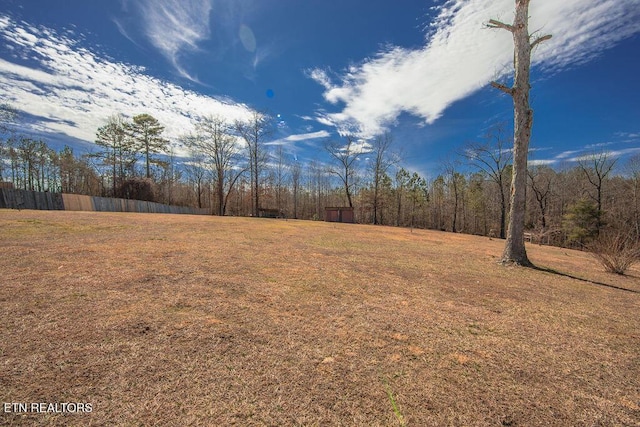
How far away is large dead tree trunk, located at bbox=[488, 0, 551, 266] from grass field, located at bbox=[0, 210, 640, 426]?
244 centimetres

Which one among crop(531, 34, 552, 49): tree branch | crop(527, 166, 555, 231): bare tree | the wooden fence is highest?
crop(531, 34, 552, 49): tree branch

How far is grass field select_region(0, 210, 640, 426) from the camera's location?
5.45 feet

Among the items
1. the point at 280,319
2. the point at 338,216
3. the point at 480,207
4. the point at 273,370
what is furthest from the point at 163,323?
the point at 480,207

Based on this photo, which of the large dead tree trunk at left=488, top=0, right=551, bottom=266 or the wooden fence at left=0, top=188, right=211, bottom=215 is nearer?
the large dead tree trunk at left=488, top=0, right=551, bottom=266

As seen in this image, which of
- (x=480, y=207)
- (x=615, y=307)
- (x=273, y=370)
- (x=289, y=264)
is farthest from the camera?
(x=480, y=207)

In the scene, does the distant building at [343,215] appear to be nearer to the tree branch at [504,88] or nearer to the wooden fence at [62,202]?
the wooden fence at [62,202]

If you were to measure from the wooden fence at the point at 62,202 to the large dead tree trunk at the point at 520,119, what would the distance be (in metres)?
29.7

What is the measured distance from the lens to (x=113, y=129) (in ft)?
109

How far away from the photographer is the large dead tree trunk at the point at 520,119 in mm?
7035

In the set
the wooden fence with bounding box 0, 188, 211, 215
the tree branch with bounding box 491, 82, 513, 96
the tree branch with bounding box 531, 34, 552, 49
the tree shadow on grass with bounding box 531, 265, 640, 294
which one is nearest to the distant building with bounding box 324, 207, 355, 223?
the wooden fence with bounding box 0, 188, 211, 215

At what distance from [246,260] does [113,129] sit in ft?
132

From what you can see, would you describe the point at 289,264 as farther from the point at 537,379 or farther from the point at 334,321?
the point at 537,379

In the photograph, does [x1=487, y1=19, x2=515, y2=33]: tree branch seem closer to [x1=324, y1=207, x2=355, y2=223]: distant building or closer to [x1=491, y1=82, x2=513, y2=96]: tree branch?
[x1=491, y1=82, x2=513, y2=96]: tree branch

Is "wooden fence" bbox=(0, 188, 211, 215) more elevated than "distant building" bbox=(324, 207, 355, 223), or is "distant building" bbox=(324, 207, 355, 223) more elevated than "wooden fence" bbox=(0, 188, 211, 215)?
"wooden fence" bbox=(0, 188, 211, 215)
